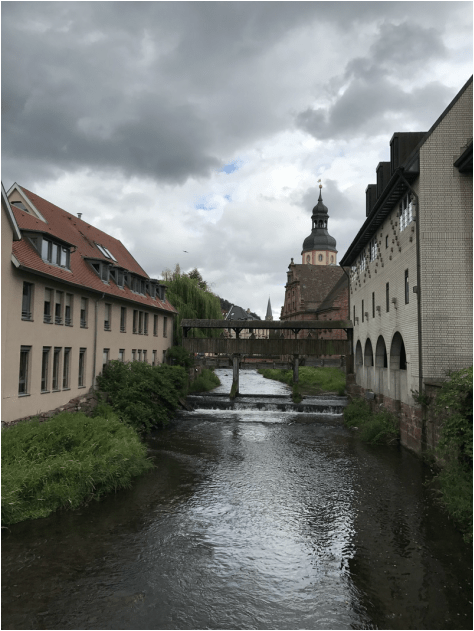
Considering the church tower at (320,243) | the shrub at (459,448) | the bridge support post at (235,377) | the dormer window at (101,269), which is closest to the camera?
the shrub at (459,448)

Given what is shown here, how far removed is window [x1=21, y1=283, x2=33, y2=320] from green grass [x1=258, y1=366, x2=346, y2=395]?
22783 millimetres

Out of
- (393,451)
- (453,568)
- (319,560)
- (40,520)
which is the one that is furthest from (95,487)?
Result: (393,451)

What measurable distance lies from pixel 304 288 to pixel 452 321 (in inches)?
2030

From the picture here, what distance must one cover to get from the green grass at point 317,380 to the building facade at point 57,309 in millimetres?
15118

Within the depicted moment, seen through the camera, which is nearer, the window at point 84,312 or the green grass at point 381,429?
the green grass at point 381,429

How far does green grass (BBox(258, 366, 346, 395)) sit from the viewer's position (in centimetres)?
3684

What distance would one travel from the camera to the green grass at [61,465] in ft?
33.6

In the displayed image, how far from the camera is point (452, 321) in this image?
14.9 meters

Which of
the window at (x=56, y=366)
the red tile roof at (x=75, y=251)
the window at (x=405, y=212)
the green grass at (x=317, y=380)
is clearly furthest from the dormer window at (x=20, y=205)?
the green grass at (x=317, y=380)

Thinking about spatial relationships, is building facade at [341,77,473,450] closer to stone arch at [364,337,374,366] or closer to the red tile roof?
stone arch at [364,337,374,366]

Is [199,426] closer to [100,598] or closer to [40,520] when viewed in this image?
[40,520]

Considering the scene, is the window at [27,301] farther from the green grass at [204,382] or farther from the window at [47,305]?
the green grass at [204,382]

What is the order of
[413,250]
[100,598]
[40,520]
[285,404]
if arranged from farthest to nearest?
[285,404], [413,250], [40,520], [100,598]

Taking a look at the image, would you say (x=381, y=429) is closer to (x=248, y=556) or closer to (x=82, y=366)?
(x=248, y=556)
